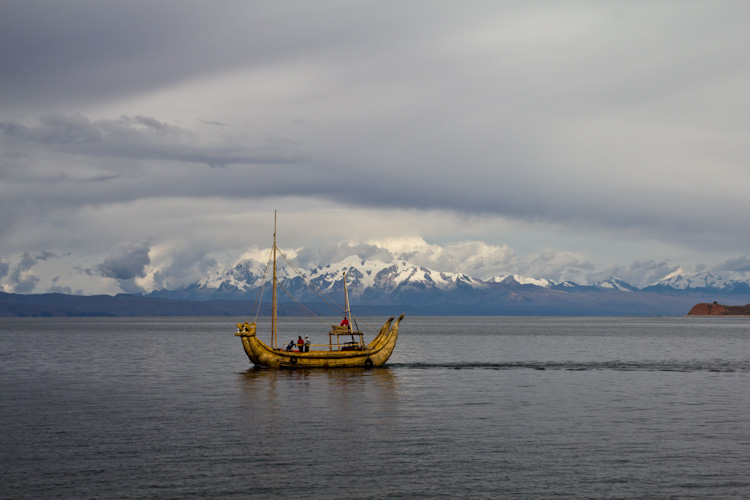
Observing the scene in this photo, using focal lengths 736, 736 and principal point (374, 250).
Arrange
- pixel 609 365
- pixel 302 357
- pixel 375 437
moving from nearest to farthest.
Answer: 1. pixel 375 437
2. pixel 302 357
3. pixel 609 365

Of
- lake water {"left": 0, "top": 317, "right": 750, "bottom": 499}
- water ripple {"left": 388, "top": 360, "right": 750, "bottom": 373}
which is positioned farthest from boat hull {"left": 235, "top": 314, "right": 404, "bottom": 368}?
water ripple {"left": 388, "top": 360, "right": 750, "bottom": 373}

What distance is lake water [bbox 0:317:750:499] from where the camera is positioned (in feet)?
108

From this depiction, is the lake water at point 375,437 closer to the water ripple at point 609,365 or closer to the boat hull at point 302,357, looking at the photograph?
the boat hull at point 302,357

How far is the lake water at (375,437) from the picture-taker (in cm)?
3278

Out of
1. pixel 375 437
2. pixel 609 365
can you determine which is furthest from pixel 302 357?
pixel 375 437

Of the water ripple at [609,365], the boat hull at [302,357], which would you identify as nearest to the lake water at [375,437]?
the boat hull at [302,357]

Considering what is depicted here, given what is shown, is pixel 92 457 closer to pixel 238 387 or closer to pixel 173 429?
pixel 173 429

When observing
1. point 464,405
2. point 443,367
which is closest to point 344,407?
point 464,405

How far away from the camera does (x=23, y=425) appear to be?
158ft

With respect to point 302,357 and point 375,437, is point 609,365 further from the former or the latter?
point 375,437

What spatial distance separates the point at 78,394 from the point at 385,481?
42734mm

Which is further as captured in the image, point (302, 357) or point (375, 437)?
point (302, 357)

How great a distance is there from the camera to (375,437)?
44.1m

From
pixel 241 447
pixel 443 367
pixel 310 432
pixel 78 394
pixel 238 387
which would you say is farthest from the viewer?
pixel 443 367
